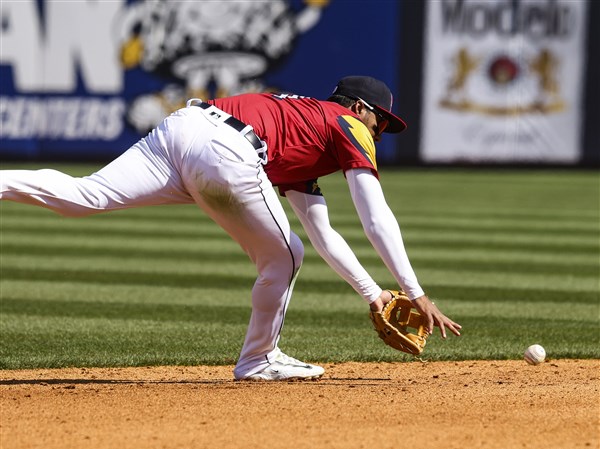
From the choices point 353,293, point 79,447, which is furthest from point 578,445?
point 353,293

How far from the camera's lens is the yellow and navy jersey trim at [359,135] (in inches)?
196

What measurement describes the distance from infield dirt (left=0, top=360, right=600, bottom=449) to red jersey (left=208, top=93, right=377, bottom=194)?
3.33 ft

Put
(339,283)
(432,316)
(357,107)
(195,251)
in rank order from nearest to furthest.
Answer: (432,316) → (357,107) → (339,283) → (195,251)

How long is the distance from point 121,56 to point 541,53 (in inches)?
327

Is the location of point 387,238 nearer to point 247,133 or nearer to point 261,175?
point 261,175

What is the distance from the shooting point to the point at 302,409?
478 cm

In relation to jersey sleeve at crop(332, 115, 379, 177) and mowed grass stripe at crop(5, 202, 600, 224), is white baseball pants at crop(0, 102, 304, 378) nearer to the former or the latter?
jersey sleeve at crop(332, 115, 379, 177)

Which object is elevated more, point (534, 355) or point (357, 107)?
point (357, 107)

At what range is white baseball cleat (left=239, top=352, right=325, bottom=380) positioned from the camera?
551 centimetres

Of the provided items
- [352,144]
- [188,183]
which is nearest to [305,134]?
[352,144]

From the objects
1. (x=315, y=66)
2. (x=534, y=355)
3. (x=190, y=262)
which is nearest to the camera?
(x=534, y=355)

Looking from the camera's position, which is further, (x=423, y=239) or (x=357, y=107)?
(x=423, y=239)

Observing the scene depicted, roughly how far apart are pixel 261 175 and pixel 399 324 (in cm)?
94

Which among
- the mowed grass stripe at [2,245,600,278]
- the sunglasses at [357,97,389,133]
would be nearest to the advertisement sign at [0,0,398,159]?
the mowed grass stripe at [2,245,600,278]
